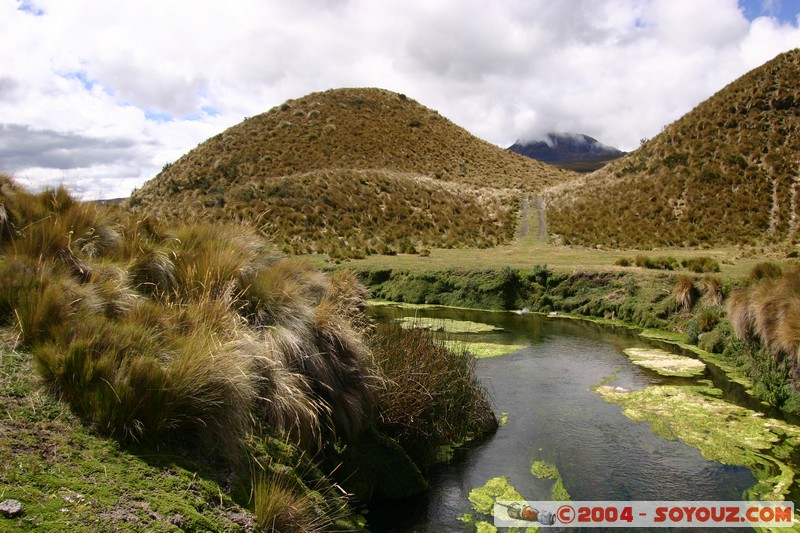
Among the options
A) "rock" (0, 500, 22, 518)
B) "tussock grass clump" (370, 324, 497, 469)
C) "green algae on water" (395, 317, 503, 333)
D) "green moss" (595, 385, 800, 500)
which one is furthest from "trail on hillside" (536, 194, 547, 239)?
"rock" (0, 500, 22, 518)

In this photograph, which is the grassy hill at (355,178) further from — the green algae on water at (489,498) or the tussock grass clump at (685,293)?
the green algae on water at (489,498)

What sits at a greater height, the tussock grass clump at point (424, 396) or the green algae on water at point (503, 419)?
the tussock grass clump at point (424, 396)

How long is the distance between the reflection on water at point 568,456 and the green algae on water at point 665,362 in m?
0.53

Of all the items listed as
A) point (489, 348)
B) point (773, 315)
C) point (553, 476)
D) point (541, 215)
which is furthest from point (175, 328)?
point (541, 215)

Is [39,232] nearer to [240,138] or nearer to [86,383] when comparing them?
[86,383]

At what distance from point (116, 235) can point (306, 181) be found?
44.4m

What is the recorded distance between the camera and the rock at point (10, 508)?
3191mm

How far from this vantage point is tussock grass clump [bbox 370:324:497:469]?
26.2 ft

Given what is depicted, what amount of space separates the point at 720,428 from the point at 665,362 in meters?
4.28

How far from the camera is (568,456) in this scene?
27.2ft

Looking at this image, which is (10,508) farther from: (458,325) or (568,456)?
(458,325)

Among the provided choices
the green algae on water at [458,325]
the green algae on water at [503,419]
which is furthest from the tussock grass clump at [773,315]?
the green algae on water at [458,325]

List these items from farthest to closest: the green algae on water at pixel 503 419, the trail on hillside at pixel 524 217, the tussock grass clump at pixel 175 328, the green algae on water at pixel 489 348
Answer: the trail on hillside at pixel 524 217, the green algae on water at pixel 489 348, the green algae on water at pixel 503 419, the tussock grass clump at pixel 175 328

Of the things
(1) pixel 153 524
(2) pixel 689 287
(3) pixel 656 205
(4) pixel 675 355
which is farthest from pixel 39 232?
(3) pixel 656 205
